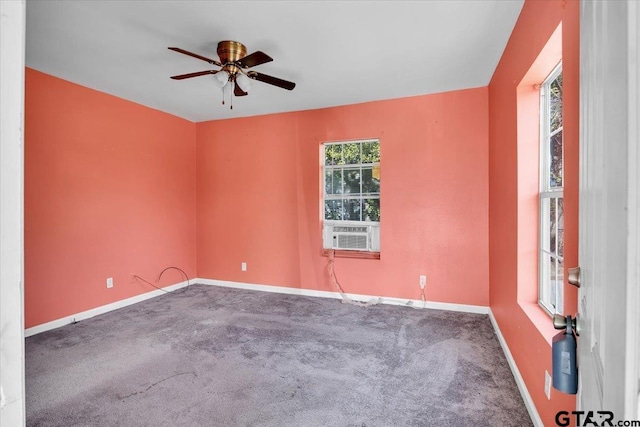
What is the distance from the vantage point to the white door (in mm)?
443

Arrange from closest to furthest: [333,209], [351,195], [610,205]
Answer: [610,205] < [351,195] < [333,209]

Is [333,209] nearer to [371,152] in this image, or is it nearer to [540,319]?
[371,152]

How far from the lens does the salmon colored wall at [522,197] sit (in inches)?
48.8

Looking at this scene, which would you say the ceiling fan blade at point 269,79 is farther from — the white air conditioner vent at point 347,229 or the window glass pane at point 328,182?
the white air conditioner vent at point 347,229

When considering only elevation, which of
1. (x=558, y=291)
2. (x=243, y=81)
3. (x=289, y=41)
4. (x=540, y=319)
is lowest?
(x=540, y=319)

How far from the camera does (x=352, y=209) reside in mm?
4051

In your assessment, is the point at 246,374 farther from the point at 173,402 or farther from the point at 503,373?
the point at 503,373

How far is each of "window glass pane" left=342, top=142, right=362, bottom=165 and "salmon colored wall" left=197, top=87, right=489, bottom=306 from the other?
157 mm

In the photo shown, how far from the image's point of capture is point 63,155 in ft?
10.2

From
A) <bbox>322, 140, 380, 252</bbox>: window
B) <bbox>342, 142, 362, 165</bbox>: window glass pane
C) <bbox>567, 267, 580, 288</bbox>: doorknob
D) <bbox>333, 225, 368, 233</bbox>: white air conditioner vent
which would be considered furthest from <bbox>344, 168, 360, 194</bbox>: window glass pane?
<bbox>567, 267, 580, 288</bbox>: doorknob

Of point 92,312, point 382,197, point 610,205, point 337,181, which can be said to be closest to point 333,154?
point 337,181

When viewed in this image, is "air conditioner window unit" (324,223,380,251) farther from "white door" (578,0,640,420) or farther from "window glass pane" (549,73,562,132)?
"white door" (578,0,640,420)

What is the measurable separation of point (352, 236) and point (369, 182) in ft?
2.43
